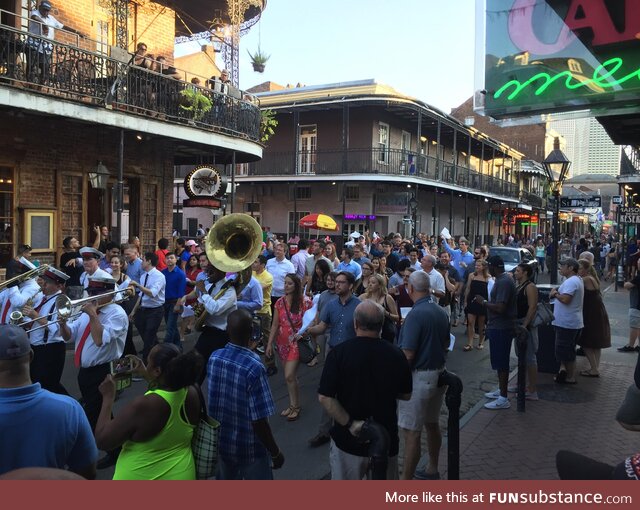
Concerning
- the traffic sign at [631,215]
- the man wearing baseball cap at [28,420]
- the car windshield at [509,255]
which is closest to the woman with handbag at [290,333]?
the man wearing baseball cap at [28,420]

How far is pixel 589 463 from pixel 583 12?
12.1 feet

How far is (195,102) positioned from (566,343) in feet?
31.6

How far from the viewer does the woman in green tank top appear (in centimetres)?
270

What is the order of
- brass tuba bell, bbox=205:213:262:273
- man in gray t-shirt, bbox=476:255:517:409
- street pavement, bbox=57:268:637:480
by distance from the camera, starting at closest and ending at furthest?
street pavement, bbox=57:268:637:480 → brass tuba bell, bbox=205:213:262:273 → man in gray t-shirt, bbox=476:255:517:409

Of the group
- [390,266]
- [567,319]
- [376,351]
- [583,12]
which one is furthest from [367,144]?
[376,351]

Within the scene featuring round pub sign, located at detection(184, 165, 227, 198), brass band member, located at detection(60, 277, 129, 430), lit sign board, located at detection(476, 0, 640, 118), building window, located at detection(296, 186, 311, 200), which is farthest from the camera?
building window, located at detection(296, 186, 311, 200)

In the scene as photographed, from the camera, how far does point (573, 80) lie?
176 inches

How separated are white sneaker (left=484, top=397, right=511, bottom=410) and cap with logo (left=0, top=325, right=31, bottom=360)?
532cm

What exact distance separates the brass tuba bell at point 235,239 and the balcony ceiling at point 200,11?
10522mm

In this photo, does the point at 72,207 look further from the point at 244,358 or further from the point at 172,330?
the point at 244,358

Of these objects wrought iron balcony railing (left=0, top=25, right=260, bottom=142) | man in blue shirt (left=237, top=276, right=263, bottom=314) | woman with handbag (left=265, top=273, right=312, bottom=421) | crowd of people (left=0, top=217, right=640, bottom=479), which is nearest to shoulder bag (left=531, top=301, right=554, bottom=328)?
crowd of people (left=0, top=217, right=640, bottom=479)

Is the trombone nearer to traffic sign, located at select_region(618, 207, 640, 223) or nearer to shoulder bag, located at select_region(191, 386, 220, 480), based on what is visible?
shoulder bag, located at select_region(191, 386, 220, 480)

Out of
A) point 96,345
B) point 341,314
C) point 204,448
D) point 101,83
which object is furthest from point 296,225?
point 204,448

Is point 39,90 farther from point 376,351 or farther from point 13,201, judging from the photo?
point 376,351
